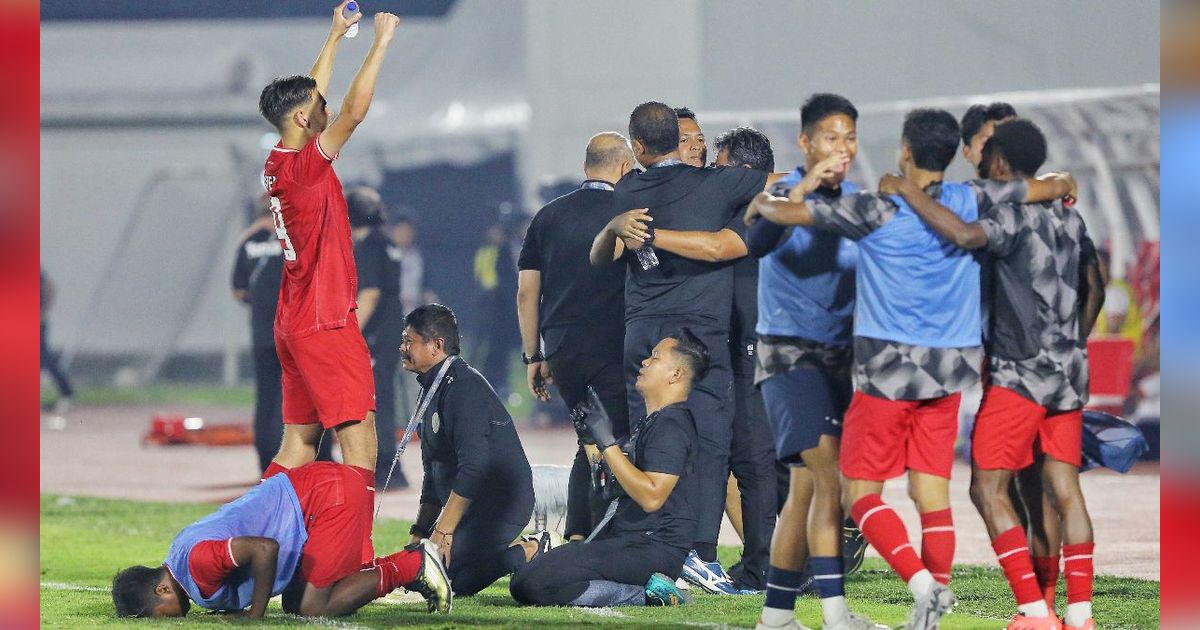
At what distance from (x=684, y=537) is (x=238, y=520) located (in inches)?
68.3

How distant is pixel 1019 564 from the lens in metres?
5.30

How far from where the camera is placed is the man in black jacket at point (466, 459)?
6.86 meters

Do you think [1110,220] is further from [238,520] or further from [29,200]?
[29,200]

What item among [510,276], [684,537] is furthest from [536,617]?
[510,276]

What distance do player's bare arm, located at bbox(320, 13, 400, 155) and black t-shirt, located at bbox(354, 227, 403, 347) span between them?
176 inches

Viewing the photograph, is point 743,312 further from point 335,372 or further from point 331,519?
point 331,519

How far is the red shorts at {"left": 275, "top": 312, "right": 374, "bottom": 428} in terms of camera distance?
630 centimetres

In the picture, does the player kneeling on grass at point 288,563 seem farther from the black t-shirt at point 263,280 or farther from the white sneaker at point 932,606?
the black t-shirt at point 263,280

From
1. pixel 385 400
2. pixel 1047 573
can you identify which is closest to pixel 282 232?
pixel 1047 573

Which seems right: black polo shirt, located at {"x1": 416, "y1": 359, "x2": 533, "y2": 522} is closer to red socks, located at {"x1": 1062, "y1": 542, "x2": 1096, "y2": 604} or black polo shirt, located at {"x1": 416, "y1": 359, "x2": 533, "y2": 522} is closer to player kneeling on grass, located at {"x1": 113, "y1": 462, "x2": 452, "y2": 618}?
player kneeling on grass, located at {"x1": 113, "y1": 462, "x2": 452, "y2": 618}

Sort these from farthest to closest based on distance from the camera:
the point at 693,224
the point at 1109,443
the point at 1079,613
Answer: the point at 693,224, the point at 1109,443, the point at 1079,613

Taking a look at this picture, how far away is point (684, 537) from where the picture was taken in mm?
6426

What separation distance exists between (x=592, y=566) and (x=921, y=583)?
1709mm

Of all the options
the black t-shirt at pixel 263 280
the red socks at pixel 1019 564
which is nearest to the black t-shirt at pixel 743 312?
the red socks at pixel 1019 564
